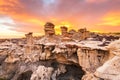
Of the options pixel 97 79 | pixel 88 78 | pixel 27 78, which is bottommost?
pixel 27 78

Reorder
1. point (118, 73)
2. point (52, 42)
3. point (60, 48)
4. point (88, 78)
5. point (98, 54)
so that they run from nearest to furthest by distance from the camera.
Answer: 1. point (118, 73)
2. point (88, 78)
3. point (98, 54)
4. point (60, 48)
5. point (52, 42)

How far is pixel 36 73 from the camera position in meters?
28.9

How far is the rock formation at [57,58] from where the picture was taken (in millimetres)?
22859

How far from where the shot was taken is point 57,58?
29.9 metres

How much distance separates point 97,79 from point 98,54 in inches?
326

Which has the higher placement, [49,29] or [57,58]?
[49,29]

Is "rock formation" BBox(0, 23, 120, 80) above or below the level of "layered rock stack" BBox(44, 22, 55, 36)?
below

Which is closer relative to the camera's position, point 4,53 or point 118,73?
point 118,73

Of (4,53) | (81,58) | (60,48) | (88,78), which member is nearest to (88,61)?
(81,58)

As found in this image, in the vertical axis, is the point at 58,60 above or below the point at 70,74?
above

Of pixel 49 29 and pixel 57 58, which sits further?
pixel 49 29

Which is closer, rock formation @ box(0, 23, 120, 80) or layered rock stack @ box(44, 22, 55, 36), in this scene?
rock formation @ box(0, 23, 120, 80)

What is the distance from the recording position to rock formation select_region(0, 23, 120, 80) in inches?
900

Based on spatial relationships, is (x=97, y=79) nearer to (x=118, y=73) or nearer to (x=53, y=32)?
(x=118, y=73)
